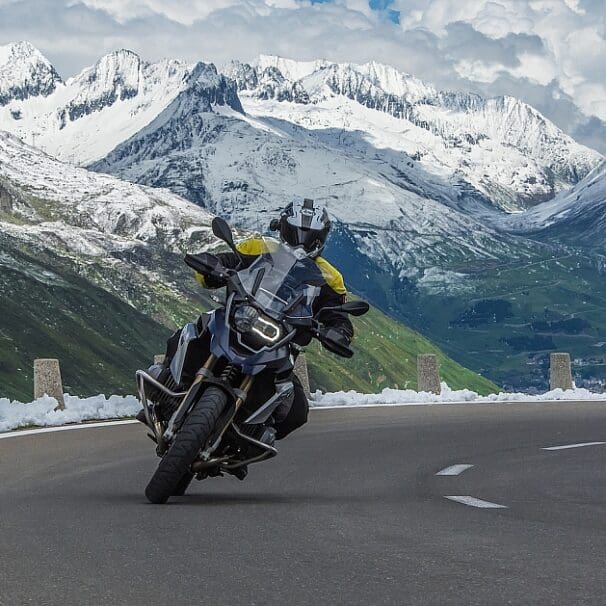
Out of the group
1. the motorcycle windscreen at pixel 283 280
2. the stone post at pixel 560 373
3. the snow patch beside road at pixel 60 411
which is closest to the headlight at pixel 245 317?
the motorcycle windscreen at pixel 283 280

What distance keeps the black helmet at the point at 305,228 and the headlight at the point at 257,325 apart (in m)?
0.87

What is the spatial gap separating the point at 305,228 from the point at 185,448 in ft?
7.05

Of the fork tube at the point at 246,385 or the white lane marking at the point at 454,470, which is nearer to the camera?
the fork tube at the point at 246,385

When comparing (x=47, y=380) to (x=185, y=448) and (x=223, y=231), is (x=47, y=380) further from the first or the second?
(x=185, y=448)

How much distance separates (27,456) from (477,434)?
6.15 meters

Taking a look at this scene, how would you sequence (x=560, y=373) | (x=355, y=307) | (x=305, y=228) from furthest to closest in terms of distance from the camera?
1. (x=560, y=373)
2. (x=305, y=228)
3. (x=355, y=307)

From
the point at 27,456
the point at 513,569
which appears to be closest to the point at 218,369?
the point at 513,569

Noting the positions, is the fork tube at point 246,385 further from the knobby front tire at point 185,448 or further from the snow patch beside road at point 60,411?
the snow patch beside road at point 60,411

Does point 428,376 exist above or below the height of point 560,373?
above

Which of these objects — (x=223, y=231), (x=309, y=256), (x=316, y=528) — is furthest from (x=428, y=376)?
(x=316, y=528)

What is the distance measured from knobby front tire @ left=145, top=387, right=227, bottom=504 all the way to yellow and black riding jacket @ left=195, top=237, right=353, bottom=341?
52.9 inches

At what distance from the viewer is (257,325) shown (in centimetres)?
962

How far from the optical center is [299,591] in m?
5.32

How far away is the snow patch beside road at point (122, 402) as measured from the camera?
1888 cm
